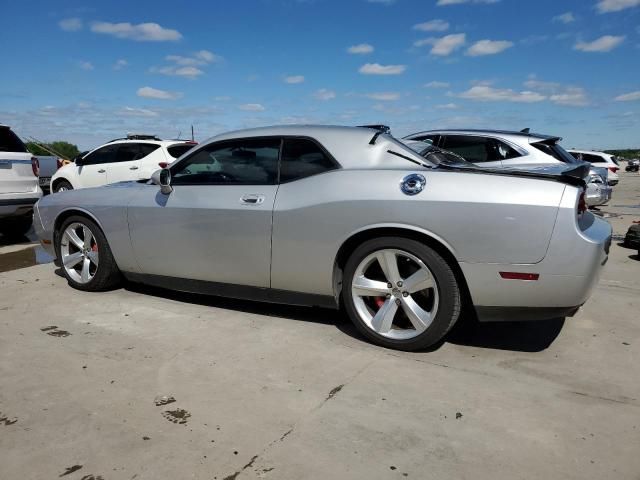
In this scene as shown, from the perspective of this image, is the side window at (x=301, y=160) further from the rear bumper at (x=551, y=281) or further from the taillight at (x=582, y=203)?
the taillight at (x=582, y=203)

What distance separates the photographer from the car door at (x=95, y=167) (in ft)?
36.7

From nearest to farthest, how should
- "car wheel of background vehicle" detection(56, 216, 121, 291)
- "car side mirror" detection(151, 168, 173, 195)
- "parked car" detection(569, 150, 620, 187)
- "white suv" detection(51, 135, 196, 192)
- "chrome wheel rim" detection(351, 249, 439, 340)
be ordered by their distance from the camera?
"chrome wheel rim" detection(351, 249, 439, 340) → "car side mirror" detection(151, 168, 173, 195) → "car wheel of background vehicle" detection(56, 216, 121, 291) → "white suv" detection(51, 135, 196, 192) → "parked car" detection(569, 150, 620, 187)

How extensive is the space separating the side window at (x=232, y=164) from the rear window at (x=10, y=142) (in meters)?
4.31

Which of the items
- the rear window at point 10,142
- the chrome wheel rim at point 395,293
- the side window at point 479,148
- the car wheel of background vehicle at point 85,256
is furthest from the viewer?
the side window at point 479,148

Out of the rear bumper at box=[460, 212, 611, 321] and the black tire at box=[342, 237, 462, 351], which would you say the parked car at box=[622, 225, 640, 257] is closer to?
the rear bumper at box=[460, 212, 611, 321]

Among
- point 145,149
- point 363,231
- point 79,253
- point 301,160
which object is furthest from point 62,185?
point 363,231

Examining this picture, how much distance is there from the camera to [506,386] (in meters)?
3.01

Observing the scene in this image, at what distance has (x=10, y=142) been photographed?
7.38 m

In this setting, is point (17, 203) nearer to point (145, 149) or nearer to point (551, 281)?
point (145, 149)

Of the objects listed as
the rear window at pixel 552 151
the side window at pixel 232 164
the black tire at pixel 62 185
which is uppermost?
the rear window at pixel 552 151

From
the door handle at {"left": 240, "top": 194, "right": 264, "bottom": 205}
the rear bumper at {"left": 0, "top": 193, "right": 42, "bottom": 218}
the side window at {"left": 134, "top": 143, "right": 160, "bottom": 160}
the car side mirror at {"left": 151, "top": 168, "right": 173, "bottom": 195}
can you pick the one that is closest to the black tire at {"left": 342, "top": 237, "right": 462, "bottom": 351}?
the door handle at {"left": 240, "top": 194, "right": 264, "bottom": 205}

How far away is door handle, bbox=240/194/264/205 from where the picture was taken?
380 cm

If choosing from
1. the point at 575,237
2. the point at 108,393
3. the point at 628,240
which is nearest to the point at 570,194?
the point at 575,237

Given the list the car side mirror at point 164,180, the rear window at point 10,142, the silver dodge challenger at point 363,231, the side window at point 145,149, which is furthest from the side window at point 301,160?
the side window at point 145,149
